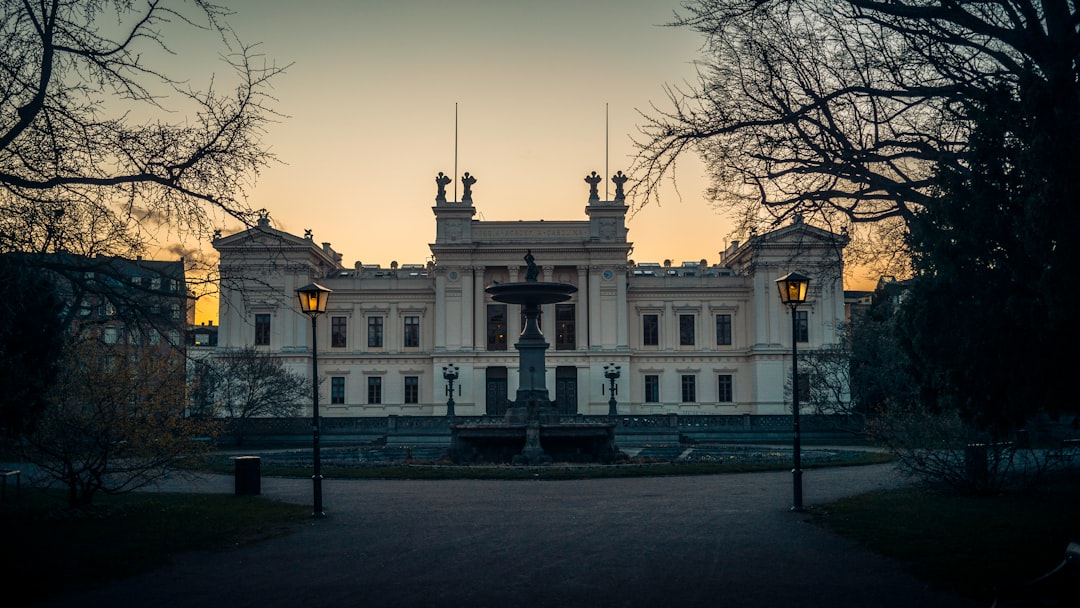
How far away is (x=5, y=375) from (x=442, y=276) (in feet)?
149

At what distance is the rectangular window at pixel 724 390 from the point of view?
5981 centimetres

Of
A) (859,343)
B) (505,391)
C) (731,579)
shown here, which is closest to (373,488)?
(731,579)

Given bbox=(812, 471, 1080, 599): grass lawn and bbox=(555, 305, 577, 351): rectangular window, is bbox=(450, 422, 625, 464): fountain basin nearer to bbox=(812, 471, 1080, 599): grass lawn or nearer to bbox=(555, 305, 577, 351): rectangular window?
bbox=(812, 471, 1080, 599): grass lawn

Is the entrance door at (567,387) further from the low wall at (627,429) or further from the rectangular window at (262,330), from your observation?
the rectangular window at (262,330)

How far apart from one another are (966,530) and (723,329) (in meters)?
49.9

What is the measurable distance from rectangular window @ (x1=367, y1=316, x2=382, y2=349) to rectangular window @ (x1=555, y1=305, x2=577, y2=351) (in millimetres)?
11410

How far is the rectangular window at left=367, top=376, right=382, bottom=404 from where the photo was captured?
59.6 meters

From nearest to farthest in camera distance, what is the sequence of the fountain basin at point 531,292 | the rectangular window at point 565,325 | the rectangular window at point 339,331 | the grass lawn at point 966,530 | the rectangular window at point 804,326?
the grass lawn at point 966,530
the fountain basin at point 531,292
the rectangular window at point 804,326
the rectangular window at point 565,325
the rectangular window at point 339,331

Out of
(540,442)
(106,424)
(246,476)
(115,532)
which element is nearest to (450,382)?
(540,442)

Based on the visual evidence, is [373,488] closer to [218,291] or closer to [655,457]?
[218,291]

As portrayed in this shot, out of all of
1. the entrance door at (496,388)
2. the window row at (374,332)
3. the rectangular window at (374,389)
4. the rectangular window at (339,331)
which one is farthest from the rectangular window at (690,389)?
the rectangular window at (339,331)

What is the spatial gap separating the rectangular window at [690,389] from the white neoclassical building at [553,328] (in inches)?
2.7

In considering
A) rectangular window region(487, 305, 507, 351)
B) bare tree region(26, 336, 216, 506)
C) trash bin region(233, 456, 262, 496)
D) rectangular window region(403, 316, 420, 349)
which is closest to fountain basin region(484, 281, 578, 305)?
trash bin region(233, 456, 262, 496)

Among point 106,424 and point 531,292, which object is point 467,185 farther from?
point 106,424
